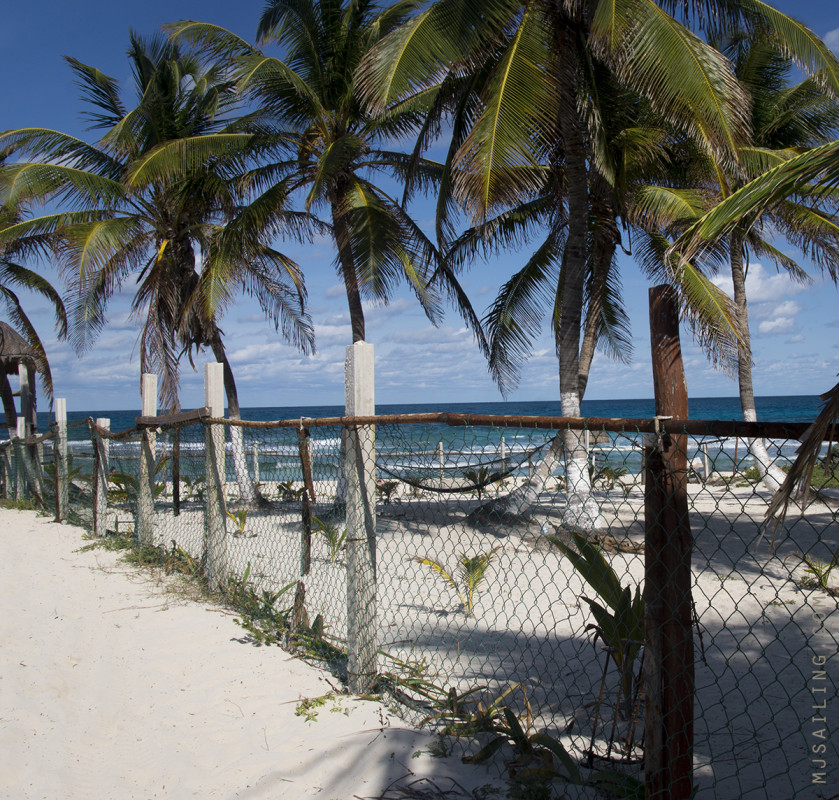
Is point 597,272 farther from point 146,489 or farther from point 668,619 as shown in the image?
point 668,619

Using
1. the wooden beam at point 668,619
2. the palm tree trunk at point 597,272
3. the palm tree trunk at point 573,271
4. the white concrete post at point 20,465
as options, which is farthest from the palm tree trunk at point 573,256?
the white concrete post at point 20,465

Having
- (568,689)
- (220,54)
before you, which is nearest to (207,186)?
(220,54)

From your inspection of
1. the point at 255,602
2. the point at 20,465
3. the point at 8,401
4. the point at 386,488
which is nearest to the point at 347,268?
the point at 386,488

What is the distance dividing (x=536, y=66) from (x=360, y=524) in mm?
4938

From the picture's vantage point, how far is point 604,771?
249 centimetres

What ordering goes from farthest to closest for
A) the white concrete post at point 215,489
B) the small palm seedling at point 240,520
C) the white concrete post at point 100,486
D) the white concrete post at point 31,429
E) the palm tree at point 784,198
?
the white concrete post at point 31,429
the white concrete post at point 100,486
the small palm seedling at point 240,520
the white concrete post at point 215,489
the palm tree at point 784,198

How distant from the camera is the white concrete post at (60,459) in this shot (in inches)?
347

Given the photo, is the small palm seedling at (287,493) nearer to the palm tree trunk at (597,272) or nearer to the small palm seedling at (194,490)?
the small palm seedling at (194,490)

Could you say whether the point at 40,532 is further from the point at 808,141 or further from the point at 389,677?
the point at 808,141

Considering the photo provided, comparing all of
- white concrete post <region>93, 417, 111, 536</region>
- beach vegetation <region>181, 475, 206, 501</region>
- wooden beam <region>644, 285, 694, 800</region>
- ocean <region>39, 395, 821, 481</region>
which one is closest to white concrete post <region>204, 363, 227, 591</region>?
ocean <region>39, 395, 821, 481</region>

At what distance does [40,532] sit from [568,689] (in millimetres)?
7306

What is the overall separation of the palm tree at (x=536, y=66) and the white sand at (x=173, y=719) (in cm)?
347

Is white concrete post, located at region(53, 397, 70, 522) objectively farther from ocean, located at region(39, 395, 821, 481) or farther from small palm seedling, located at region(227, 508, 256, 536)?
small palm seedling, located at region(227, 508, 256, 536)

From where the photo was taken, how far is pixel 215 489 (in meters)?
5.27
